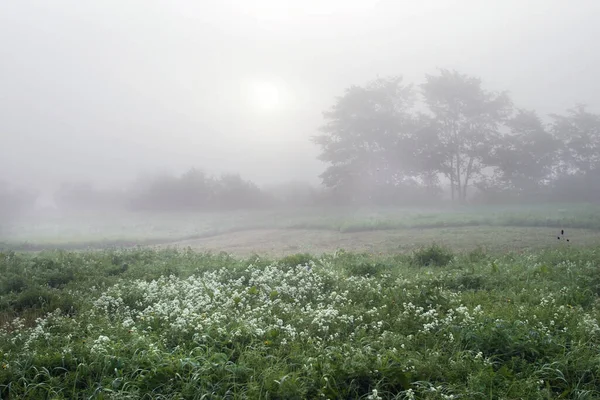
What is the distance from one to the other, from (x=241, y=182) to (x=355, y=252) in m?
8.13

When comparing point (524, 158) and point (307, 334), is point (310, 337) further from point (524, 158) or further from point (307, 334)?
point (524, 158)

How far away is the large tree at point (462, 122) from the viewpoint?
21.7 m

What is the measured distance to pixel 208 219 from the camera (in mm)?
21062

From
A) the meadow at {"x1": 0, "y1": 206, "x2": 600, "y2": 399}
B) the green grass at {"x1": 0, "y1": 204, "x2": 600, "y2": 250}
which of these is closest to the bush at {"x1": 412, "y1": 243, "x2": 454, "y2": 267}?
the meadow at {"x1": 0, "y1": 206, "x2": 600, "y2": 399}

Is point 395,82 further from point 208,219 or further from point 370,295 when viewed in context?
point 370,295

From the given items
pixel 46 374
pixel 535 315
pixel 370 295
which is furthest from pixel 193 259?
pixel 535 315

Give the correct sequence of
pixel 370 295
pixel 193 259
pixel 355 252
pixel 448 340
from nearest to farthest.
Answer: pixel 448 340 → pixel 370 295 → pixel 193 259 → pixel 355 252

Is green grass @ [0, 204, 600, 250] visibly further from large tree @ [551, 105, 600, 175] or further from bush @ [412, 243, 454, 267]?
bush @ [412, 243, 454, 267]

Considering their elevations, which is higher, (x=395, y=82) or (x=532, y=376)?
(x=395, y=82)

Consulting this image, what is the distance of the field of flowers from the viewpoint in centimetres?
548

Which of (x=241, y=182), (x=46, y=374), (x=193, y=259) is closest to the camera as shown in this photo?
(x=46, y=374)

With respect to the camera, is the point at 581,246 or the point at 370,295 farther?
the point at 581,246

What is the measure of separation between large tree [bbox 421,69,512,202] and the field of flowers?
10.7 meters

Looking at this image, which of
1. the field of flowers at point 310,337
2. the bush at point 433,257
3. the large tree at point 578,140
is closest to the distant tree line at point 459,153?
the large tree at point 578,140
